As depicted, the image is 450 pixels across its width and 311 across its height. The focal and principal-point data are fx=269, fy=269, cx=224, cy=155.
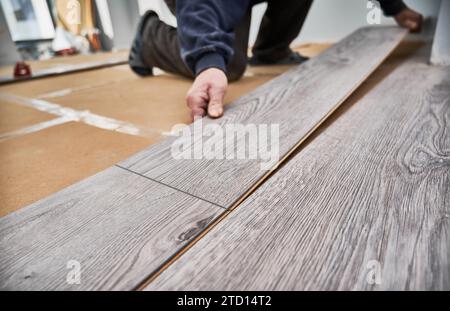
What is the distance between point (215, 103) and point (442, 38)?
123cm

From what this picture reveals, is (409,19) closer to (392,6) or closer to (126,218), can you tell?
(392,6)

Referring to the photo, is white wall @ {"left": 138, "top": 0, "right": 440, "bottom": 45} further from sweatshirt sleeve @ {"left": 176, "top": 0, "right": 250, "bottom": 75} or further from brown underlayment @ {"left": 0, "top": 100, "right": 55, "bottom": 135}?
brown underlayment @ {"left": 0, "top": 100, "right": 55, "bottom": 135}

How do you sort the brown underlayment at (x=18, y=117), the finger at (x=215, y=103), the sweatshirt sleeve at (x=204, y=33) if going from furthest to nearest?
the brown underlayment at (x=18, y=117)
the sweatshirt sleeve at (x=204, y=33)
the finger at (x=215, y=103)

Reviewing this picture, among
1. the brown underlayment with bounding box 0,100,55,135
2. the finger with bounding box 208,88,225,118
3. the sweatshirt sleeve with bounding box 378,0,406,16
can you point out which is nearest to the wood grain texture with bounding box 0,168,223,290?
the finger with bounding box 208,88,225,118

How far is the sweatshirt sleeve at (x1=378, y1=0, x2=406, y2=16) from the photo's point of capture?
1.80 metres

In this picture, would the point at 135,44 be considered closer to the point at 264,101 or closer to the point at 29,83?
the point at 29,83

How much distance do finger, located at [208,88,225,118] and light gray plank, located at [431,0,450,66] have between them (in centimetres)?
118

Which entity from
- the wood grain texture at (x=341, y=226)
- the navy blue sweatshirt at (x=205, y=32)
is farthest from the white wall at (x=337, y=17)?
the wood grain texture at (x=341, y=226)

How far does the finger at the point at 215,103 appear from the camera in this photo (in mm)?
858

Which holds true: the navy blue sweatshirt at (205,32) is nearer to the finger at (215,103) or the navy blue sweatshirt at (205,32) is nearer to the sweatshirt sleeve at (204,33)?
the sweatshirt sleeve at (204,33)

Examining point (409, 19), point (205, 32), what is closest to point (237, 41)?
point (205, 32)

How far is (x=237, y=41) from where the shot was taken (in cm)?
154

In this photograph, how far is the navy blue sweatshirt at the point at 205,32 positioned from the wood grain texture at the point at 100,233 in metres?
0.62
